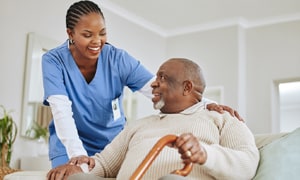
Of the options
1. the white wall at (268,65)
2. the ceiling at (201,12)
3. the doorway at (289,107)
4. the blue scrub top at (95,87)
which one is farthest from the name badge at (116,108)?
the doorway at (289,107)

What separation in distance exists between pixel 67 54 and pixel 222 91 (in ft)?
12.4

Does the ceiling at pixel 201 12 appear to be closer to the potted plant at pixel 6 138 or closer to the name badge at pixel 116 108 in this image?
the potted plant at pixel 6 138

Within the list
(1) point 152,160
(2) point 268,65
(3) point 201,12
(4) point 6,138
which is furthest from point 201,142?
(2) point 268,65

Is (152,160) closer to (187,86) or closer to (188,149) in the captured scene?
(188,149)

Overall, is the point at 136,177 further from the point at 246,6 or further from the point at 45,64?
the point at 246,6

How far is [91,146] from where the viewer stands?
1.96 m

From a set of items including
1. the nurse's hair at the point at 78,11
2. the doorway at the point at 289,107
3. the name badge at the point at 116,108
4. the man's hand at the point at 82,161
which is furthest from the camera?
the doorway at the point at 289,107

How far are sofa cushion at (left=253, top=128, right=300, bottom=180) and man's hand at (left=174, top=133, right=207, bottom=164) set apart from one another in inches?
11.0

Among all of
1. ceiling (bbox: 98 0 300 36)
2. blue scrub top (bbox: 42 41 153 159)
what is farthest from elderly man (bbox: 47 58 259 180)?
ceiling (bbox: 98 0 300 36)

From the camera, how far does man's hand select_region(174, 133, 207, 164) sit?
1.11 m

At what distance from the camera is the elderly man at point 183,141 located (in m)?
1.28

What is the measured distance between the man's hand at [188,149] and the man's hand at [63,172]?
0.48 meters

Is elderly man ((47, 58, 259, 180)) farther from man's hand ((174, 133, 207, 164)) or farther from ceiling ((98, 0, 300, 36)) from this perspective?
ceiling ((98, 0, 300, 36))

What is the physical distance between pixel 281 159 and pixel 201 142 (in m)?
0.23
